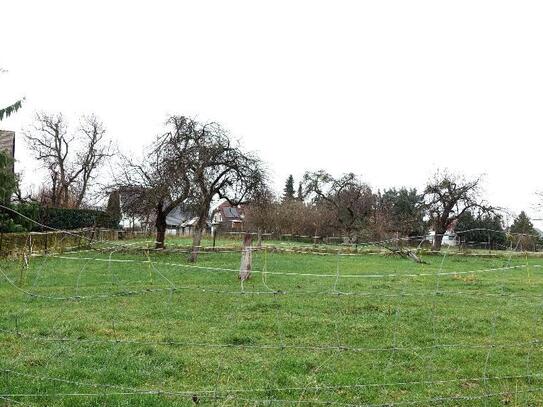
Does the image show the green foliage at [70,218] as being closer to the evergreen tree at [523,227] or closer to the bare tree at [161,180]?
the bare tree at [161,180]

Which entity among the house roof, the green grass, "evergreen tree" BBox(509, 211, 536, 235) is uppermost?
the house roof

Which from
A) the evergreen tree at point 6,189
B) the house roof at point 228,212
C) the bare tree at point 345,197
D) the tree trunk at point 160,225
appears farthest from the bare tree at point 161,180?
the house roof at point 228,212

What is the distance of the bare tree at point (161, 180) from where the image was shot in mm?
25609

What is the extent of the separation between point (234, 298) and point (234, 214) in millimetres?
82839

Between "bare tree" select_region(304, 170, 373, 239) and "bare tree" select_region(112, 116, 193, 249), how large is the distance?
2414 cm

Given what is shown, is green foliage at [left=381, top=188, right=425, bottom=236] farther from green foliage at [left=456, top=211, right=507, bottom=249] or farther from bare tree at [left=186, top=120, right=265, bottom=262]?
bare tree at [left=186, top=120, right=265, bottom=262]

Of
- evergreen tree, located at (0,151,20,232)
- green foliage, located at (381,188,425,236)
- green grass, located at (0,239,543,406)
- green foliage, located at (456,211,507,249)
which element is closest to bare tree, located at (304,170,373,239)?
green foliage, located at (381,188,425,236)

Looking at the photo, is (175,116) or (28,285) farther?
(175,116)

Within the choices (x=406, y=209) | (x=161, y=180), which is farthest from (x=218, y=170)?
(x=406, y=209)

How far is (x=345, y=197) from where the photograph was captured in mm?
52219

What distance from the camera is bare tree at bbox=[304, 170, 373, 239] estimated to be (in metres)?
50.3

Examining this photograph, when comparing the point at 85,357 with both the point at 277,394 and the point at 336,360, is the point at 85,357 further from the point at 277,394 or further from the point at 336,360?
the point at 336,360

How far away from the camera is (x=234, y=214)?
92625mm

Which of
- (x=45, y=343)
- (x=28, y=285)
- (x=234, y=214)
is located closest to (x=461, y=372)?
(x=45, y=343)
